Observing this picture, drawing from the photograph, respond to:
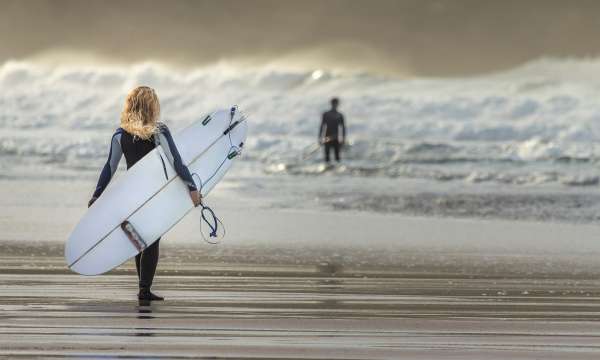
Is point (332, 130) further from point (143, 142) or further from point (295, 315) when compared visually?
point (295, 315)

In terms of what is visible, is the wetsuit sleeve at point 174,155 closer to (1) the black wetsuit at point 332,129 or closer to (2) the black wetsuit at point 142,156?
(2) the black wetsuit at point 142,156

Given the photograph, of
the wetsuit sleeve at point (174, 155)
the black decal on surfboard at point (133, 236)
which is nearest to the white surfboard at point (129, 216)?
the black decal on surfboard at point (133, 236)

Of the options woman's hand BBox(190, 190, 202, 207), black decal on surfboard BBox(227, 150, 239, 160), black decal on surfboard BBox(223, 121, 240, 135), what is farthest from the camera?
black decal on surfboard BBox(223, 121, 240, 135)

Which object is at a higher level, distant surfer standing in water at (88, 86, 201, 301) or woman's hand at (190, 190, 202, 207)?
distant surfer standing in water at (88, 86, 201, 301)

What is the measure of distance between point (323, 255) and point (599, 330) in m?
4.01

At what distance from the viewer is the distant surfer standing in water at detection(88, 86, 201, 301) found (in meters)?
7.23

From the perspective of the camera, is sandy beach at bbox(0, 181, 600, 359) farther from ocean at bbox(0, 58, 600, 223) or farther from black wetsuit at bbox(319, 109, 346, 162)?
black wetsuit at bbox(319, 109, 346, 162)

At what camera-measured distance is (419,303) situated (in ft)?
23.1

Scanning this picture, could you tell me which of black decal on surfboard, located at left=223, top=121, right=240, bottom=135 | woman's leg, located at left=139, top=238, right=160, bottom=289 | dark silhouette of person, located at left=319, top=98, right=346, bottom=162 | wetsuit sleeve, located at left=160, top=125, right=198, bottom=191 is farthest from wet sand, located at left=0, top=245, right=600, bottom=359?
dark silhouette of person, located at left=319, top=98, right=346, bottom=162

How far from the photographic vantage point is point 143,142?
7402mm

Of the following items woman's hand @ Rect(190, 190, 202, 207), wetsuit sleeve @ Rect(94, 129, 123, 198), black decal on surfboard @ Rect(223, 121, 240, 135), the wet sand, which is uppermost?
black decal on surfboard @ Rect(223, 121, 240, 135)

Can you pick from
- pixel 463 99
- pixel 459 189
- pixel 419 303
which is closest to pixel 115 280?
pixel 419 303

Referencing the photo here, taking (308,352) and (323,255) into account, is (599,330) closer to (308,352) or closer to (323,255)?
(308,352)

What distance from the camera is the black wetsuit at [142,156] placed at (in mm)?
7297
